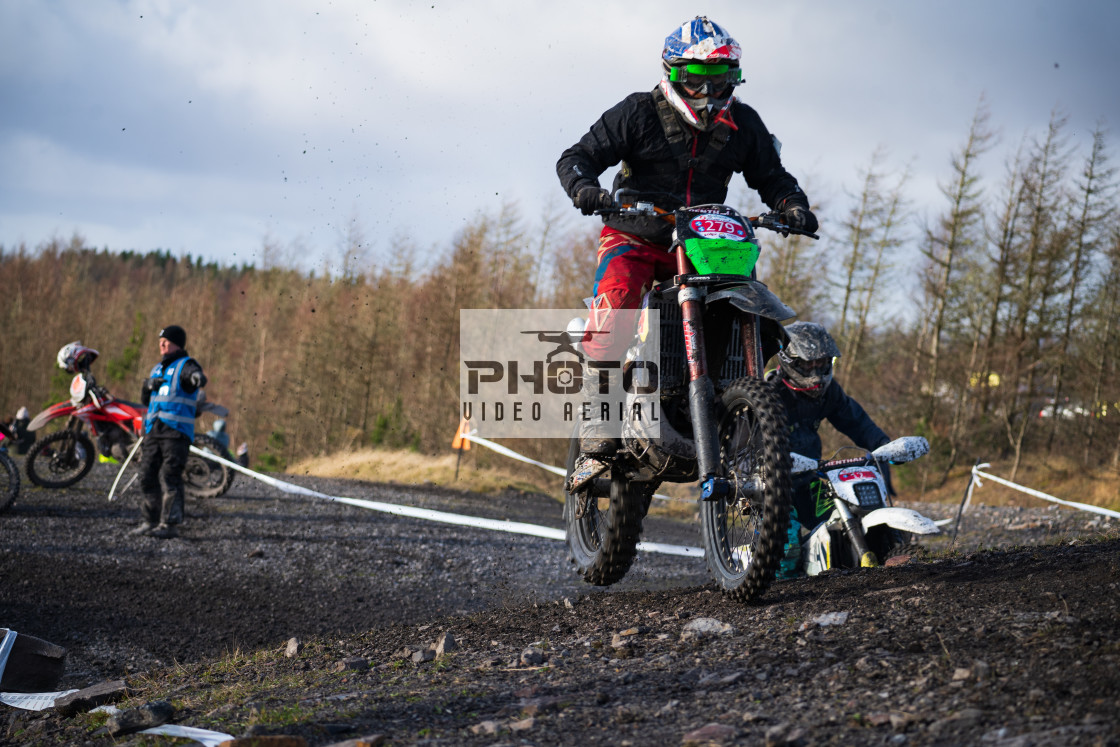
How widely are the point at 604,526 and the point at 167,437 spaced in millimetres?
6419

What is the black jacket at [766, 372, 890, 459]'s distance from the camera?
6652mm

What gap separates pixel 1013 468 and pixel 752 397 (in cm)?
2519

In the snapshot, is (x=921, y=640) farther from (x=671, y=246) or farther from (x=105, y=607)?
(x=105, y=607)

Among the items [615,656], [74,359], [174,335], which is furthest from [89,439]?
[615,656]

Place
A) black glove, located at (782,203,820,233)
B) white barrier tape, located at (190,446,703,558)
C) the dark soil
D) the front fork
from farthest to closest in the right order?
1. white barrier tape, located at (190,446,703,558)
2. black glove, located at (782,203,820,233)
3. the front fork
4. the dark soil

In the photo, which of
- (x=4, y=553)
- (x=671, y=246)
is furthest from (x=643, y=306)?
(x=4, y=553)

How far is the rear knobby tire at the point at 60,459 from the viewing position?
12.5 m

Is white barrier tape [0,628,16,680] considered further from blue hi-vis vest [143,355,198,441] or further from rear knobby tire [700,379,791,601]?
blue hi-vis vest [143,355,198,441]

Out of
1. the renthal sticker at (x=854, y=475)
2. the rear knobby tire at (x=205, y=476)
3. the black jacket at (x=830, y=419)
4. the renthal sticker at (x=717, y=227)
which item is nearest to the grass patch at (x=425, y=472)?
the rear knobby tire at (x=205, y=476)

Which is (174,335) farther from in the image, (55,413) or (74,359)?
(55,413)

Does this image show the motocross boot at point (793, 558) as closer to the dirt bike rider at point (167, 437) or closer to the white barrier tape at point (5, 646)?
the white barrier tape at point (5, 646)

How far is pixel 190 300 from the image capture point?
60.6 m

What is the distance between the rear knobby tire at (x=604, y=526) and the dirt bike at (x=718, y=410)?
1cm

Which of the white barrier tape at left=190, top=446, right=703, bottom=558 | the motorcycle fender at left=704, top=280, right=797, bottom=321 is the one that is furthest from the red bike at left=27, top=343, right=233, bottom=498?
the motorcycle fender at left=704, top=280, right=797, bottom=321
